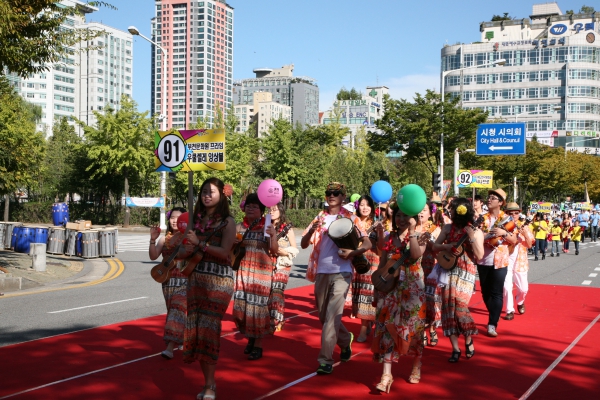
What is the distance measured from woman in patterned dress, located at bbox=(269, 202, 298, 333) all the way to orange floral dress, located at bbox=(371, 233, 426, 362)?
6.79 feet

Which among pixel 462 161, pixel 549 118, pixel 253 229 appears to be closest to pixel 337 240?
pixel 253 229

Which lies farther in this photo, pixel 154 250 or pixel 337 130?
pixel 337 130

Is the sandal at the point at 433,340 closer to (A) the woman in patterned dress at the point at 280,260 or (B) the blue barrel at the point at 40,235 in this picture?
(A) the woman in patterned dress at the point at 280,260

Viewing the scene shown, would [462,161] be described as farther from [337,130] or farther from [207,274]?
[207,274]

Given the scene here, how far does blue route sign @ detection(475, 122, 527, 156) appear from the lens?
3172 cm

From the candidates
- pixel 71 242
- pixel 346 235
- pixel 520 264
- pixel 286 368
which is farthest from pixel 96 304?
pixel 71 242

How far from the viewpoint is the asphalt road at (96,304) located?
31.2 feet

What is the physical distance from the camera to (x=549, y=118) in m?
111

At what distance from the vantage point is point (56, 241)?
21906 millimetres

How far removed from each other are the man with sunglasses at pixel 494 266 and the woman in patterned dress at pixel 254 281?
9.93ft

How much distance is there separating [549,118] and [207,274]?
114 meters

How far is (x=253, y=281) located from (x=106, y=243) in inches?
606

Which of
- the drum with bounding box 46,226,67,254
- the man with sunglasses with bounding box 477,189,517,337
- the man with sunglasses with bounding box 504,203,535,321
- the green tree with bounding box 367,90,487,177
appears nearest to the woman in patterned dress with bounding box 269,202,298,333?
the man with sunglasses with bounding box 477,189,517,337

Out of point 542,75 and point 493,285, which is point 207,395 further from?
point 542,75
